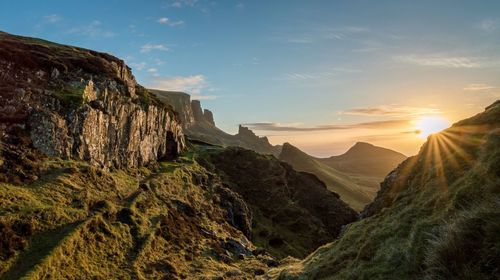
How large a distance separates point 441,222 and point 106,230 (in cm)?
3782

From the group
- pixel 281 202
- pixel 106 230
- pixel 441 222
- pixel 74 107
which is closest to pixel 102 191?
pixel 106 230

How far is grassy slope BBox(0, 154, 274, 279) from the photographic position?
109 feet

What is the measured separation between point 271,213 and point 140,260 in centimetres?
6788

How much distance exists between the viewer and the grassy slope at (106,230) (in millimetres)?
33125

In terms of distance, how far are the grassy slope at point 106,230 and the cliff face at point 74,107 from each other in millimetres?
4110

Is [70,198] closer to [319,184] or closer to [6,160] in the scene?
[6,160]

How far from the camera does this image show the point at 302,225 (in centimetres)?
10319

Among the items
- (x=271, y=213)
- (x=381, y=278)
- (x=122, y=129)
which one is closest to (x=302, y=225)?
(x=271, y=213)

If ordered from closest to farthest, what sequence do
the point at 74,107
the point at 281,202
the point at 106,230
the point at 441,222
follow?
the point at 441,222, the point at 106,230, the point at 74,107, the point at 281,202

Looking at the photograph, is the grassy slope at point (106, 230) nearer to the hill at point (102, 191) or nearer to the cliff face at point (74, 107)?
the hill at point (102, 191)

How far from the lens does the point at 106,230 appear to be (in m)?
42.8

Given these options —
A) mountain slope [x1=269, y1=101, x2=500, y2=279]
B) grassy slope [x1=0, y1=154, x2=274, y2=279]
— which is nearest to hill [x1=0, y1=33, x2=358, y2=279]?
grassy slope [x1=0, y1=154, x2=274, y2=279]

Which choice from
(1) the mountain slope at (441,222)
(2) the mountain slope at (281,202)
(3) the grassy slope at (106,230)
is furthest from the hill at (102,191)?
(1) the mountain slope at (441,222)

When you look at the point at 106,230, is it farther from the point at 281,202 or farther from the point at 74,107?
the point at 281,202
